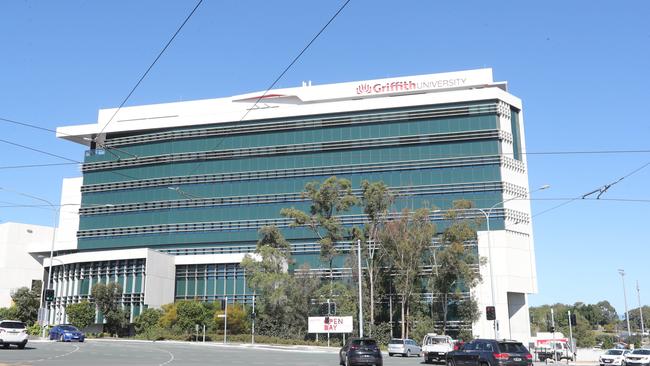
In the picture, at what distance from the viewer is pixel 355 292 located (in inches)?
2313

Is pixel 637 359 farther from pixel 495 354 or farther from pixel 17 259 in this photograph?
pixel 17 259

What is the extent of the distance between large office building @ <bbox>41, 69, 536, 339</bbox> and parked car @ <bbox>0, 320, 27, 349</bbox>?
37253mm

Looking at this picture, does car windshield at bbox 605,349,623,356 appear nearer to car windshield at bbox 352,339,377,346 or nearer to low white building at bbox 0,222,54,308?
car windshield at bbox 352,339,377,346

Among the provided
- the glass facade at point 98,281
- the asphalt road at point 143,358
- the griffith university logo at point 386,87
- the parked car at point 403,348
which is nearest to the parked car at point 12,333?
the asphalt road at point 143,358

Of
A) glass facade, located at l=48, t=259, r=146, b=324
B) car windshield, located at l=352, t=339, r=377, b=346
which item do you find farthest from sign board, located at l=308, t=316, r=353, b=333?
glass facade, located at l=48, t=259, r=146, b=324

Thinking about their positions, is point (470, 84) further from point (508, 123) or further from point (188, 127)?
point (188, 127)

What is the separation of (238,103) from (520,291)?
43.9 metres

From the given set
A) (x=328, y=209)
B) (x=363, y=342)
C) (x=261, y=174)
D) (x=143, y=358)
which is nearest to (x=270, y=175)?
Answer: (x=261, y=174)

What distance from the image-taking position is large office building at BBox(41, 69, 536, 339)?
2840 inches

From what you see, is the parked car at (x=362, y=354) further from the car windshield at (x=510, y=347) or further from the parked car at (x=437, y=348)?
the parked car at (x=437, y=348)

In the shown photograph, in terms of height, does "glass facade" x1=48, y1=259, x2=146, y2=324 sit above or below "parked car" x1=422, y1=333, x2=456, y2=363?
above

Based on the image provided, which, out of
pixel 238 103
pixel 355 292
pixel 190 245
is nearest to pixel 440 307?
pixel 355 292

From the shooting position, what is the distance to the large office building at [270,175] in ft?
237

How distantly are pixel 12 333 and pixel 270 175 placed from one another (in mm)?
47827
